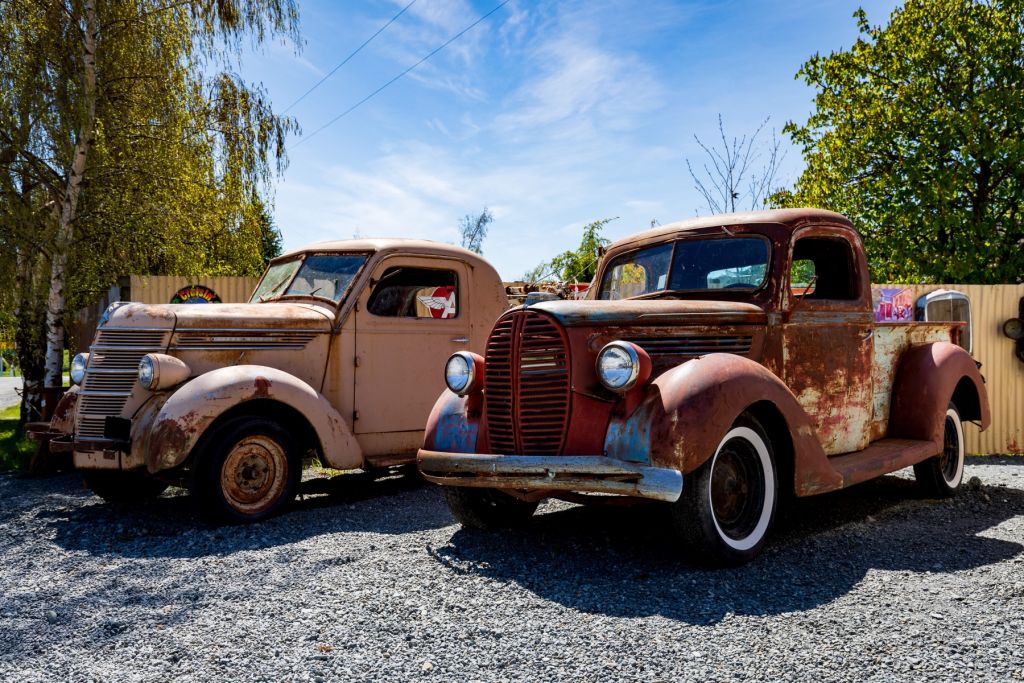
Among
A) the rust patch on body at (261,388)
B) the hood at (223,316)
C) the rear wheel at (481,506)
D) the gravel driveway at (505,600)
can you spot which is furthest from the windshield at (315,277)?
the rear wheel at (481,506)

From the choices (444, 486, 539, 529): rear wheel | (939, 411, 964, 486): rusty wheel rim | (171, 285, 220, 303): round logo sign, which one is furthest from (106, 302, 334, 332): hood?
(939, 411, 964, 486): rusty wheel rim

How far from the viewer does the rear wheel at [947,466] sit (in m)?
6.08

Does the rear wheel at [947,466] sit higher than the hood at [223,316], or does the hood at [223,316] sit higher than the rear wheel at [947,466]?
the hood at [223,316]

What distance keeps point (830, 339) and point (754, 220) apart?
889 millimetres

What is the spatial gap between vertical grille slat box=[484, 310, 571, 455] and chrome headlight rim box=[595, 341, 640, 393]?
0.21 meters

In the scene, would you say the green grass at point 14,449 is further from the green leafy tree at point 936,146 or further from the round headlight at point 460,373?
the green leafy tree at point 936,146

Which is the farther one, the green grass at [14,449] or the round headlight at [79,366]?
the green grass at [14,449]

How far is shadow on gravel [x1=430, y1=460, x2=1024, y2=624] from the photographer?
3.63 metres

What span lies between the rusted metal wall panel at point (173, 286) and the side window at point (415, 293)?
3681mm

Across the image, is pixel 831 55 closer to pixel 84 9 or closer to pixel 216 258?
pixel 216 258

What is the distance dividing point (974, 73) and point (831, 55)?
10.00ft

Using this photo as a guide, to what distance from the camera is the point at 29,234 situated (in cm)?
948

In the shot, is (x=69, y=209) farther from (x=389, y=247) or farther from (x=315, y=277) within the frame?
(x=389, y=247)

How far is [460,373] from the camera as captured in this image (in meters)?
4.71
